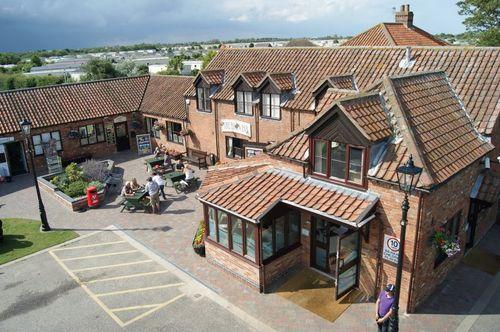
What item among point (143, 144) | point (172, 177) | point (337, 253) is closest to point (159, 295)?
point (337, 253)

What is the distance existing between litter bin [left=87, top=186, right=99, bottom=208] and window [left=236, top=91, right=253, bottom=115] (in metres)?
8.88

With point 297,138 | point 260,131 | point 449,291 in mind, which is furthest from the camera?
point 260,131

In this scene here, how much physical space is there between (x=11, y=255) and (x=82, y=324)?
607 centimetres

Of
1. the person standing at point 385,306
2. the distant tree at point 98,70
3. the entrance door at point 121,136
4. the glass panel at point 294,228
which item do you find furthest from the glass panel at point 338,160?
the distant tree at point 98,70

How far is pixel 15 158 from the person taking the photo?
25516 mm

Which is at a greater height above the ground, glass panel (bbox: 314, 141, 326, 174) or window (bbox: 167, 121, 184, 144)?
glass panel (bbox: 314, 141, 326, 174)

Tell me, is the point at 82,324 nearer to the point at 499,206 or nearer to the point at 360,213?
the point at 360,213

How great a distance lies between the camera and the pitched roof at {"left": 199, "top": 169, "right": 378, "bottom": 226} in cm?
1123

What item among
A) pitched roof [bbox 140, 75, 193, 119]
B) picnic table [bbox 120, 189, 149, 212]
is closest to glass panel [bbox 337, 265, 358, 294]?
picnic table [bbox 120, 189, 149, 212]

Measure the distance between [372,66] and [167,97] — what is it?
1600 centimetres

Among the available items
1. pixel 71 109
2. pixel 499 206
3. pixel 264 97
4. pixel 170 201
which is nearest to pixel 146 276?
pixel 170 201

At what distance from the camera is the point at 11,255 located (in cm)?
1582

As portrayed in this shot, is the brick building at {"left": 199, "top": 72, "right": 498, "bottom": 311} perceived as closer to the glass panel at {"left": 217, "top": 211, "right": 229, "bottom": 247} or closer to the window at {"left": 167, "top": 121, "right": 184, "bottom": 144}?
the glass panel at {"left": 217, "top": 211, "right": 229, "bottom": 247}

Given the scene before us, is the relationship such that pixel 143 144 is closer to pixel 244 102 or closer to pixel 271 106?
pixel 244 102
